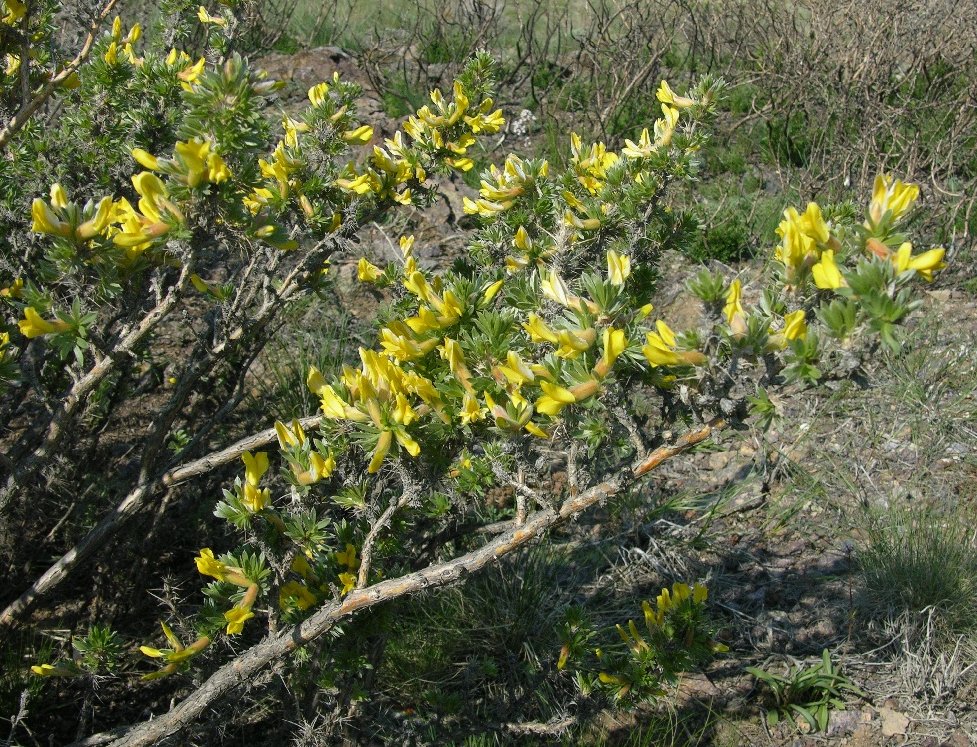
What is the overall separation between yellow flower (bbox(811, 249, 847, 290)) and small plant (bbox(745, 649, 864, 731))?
5.19 feet

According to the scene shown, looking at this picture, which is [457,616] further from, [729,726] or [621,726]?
[729,726]

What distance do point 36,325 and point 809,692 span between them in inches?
86.3

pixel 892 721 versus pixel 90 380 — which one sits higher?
pixel 90 380

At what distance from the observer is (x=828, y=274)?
3.52 ft

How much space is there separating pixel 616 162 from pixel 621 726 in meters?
1.51

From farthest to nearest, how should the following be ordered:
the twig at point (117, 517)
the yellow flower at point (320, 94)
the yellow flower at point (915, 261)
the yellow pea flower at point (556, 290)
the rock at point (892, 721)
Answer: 1. the rock at point (892, 721)
2. the yellow flower at point (320, 94)
3. the twig at point (117, 517)
4. the yellow pea flower at point (556, 290)
5. the yellow flower at point (915, 261)

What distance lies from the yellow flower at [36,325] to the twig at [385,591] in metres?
0.68

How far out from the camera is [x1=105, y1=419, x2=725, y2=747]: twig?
4.33 ft

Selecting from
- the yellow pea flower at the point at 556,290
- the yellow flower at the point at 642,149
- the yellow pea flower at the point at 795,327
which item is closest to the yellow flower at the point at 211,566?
the yellow pea flower at the point at 556,290

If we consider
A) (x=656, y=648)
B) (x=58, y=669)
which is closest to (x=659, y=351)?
(x=656, y=648)

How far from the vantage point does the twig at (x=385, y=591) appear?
1.32 m

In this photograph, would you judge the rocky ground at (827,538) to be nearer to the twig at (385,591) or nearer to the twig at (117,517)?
the twig at (385,591)

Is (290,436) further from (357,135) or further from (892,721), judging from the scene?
(892,721)

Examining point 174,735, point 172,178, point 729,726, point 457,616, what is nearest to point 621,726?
point 729,726
